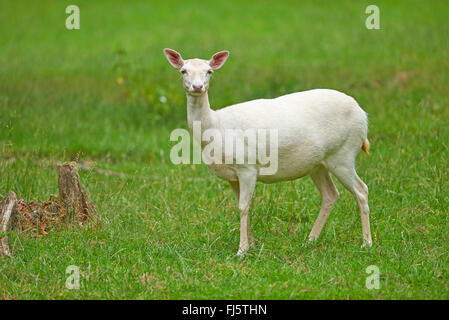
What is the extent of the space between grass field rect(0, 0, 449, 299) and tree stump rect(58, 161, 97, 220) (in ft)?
0.81

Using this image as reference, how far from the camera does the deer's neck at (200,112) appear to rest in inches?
249

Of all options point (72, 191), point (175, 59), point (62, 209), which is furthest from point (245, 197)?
point (62, 209)

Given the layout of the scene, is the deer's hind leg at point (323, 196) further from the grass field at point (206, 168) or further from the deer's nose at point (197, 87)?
the deer's nose at point (197, 87)

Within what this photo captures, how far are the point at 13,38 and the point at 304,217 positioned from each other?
11.9 metres

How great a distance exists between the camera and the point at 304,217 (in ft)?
24.9

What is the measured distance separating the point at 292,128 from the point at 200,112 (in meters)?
0.80

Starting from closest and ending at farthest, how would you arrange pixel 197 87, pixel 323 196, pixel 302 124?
1. pixel 197 87
2. pixel 302 124
3. pixel 323 196

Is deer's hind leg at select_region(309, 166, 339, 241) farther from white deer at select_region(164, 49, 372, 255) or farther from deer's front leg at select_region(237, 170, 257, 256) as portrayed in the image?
deer's front leg at select_region(237, 170, 257, 256)

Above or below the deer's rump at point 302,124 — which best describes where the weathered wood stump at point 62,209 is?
below

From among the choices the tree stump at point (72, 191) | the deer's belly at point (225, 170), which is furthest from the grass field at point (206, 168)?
the deer's belly at point (225, 170)

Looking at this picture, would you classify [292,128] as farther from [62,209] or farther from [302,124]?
[62,209]

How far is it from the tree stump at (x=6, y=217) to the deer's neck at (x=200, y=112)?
5.51 ft

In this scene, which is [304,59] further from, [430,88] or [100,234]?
[100,234]

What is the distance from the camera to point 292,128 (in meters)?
6.43
